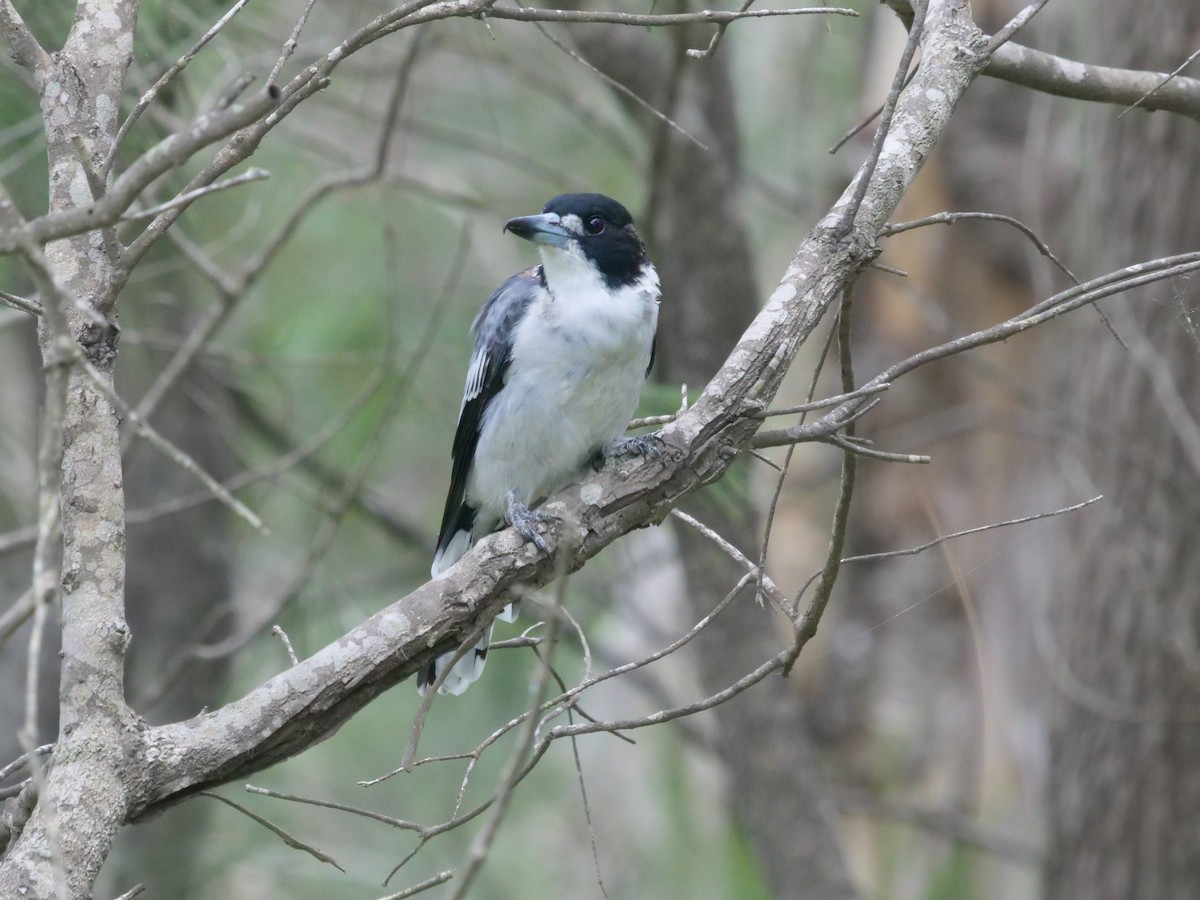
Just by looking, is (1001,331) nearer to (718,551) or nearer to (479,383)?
(479,383)

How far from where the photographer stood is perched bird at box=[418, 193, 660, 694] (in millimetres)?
3674

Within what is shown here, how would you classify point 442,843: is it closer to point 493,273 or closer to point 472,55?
point 493,273

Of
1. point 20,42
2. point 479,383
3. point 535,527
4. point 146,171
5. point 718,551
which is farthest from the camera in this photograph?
point 718,551

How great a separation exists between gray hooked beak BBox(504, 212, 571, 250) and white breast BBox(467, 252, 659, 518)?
57 mm

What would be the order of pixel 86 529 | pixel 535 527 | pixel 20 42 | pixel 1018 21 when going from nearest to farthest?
1. pixel 86 529
2. pixel 20 42
3. pixel 535 527
4. pixel 1018 21

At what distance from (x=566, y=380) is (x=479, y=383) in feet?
1.50

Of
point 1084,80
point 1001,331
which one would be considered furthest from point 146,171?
point 1084,80

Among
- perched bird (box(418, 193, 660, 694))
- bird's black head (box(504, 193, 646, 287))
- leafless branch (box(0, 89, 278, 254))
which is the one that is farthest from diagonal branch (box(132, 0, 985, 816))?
bird's black head (box(504, 193, 646, 287))

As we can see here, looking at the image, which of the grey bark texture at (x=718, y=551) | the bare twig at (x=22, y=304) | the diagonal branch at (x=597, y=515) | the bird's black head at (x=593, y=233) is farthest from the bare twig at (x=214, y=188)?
the grey bark texture at (x=718, y=551)

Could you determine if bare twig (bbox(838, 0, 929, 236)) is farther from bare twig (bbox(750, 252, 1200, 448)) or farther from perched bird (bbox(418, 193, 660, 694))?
perched bird (bbox(418, 193, 660, 694))

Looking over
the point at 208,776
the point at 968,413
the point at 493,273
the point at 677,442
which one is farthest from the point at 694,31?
the point at 208,776

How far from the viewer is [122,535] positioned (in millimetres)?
2125

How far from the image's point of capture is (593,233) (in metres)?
3.89

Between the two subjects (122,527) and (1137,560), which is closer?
(122,527)
